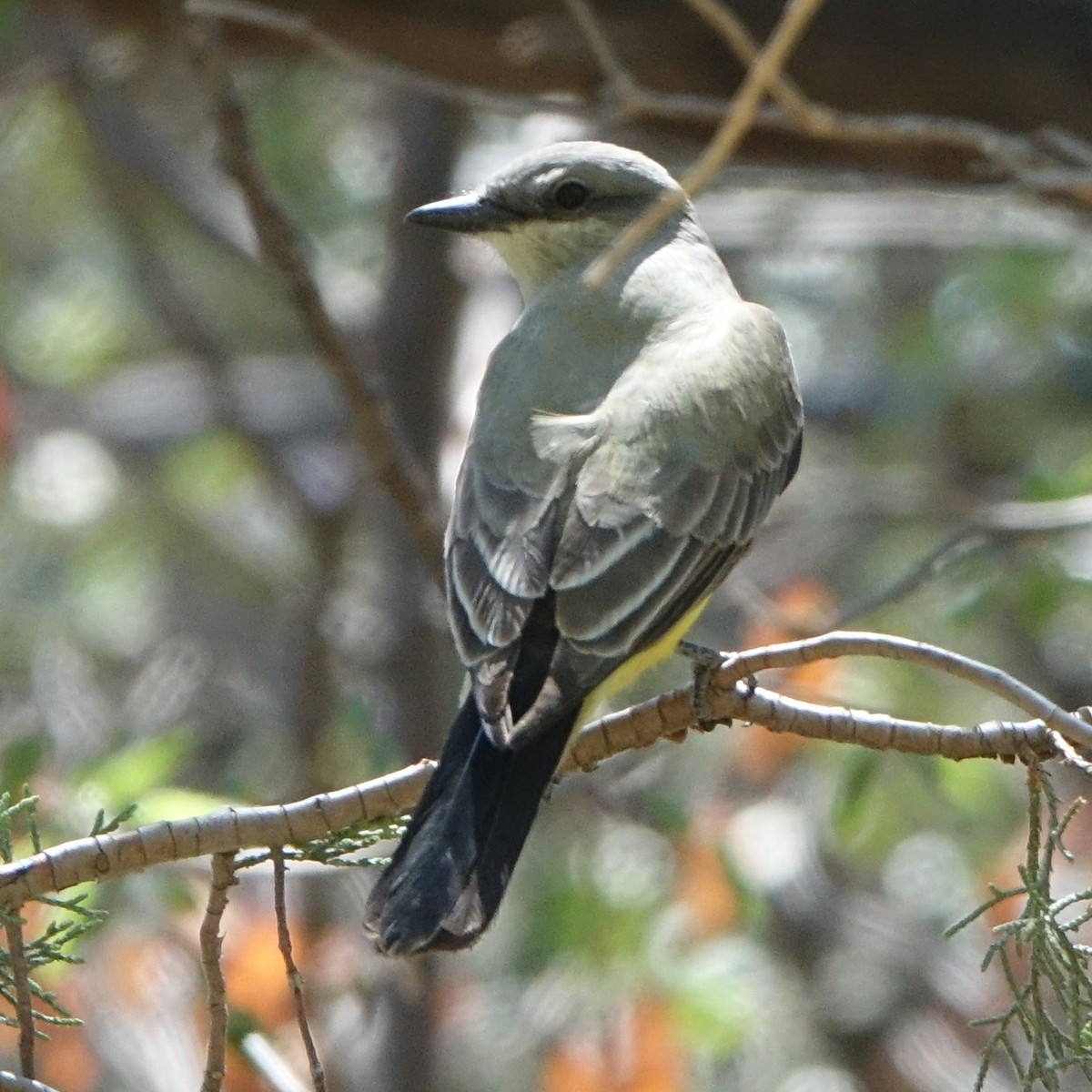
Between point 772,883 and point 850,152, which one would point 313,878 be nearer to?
point 772,883

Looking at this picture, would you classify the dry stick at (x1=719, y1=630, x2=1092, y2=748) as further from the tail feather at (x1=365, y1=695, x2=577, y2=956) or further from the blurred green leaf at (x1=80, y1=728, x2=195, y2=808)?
the blurred green leaf at (x1=80, y1=728, x2=195, y2=808)

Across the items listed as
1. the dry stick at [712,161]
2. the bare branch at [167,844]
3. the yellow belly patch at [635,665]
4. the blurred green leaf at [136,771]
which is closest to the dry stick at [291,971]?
the bare branch at [167,844]

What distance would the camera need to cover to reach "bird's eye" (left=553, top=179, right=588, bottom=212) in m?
4.00

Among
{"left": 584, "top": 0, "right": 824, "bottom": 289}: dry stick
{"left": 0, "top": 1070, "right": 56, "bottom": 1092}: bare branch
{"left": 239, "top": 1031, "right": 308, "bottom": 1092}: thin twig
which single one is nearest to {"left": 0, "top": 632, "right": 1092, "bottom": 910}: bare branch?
{"left": 0, "top": 1070, "right": 56, "bottom": 1092}: bare branch

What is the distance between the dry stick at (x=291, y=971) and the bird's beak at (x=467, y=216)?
1.83 m

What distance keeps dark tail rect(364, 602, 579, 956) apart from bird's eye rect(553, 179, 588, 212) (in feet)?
4.70

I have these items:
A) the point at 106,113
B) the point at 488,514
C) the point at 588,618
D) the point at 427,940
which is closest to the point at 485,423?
the point at 488,514

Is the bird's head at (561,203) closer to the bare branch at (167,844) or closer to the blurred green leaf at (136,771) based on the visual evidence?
the blurred green leaf at (136,771)

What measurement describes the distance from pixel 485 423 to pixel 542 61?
1713mm

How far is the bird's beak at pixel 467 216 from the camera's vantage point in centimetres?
385

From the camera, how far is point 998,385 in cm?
692

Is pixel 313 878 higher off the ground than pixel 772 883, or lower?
higher

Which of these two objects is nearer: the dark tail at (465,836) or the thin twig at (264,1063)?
the dark tail at (465,836)

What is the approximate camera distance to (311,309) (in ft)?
13.7
